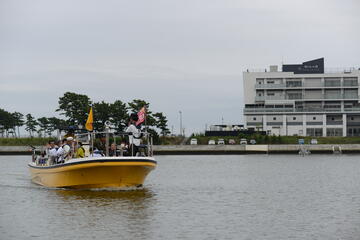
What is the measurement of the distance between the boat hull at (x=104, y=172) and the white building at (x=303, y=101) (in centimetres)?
10011

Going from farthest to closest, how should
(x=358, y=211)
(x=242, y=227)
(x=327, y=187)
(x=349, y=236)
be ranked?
(x=327, y=187) → (x=358, y=211) → (x=242, y=227) → (x=349, y=236)

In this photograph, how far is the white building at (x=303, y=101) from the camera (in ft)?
428

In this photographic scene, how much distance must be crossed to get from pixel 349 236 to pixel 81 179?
15.3m

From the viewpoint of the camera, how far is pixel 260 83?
13700 centimetres

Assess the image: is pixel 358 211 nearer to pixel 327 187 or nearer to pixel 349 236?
pixel 349 236

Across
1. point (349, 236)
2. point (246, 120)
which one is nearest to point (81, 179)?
point (349, 236)

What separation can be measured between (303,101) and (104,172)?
107m

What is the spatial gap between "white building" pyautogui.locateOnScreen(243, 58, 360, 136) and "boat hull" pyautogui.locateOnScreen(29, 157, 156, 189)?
328 feet

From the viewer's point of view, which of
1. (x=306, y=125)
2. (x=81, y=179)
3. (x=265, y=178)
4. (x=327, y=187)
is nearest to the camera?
(x=81, y=179)

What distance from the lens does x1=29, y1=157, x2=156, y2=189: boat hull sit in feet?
102

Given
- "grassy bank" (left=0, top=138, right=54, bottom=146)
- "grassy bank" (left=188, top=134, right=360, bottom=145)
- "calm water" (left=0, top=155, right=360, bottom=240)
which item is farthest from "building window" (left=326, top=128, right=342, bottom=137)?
"calm water" (left=0, top=155, right=360, bottom=240)

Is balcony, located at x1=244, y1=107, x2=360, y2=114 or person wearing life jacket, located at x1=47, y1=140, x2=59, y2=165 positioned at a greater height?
balcony, located at x1=244, y1=107, x2=360, y2=114

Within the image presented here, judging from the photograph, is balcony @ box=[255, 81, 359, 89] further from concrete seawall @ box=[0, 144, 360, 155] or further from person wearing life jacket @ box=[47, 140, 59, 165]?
person wearing life jacket @ box=[47, 140, 59, 165]

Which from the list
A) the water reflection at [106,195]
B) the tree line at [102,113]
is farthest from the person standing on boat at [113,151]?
the tree line at [102,113]
